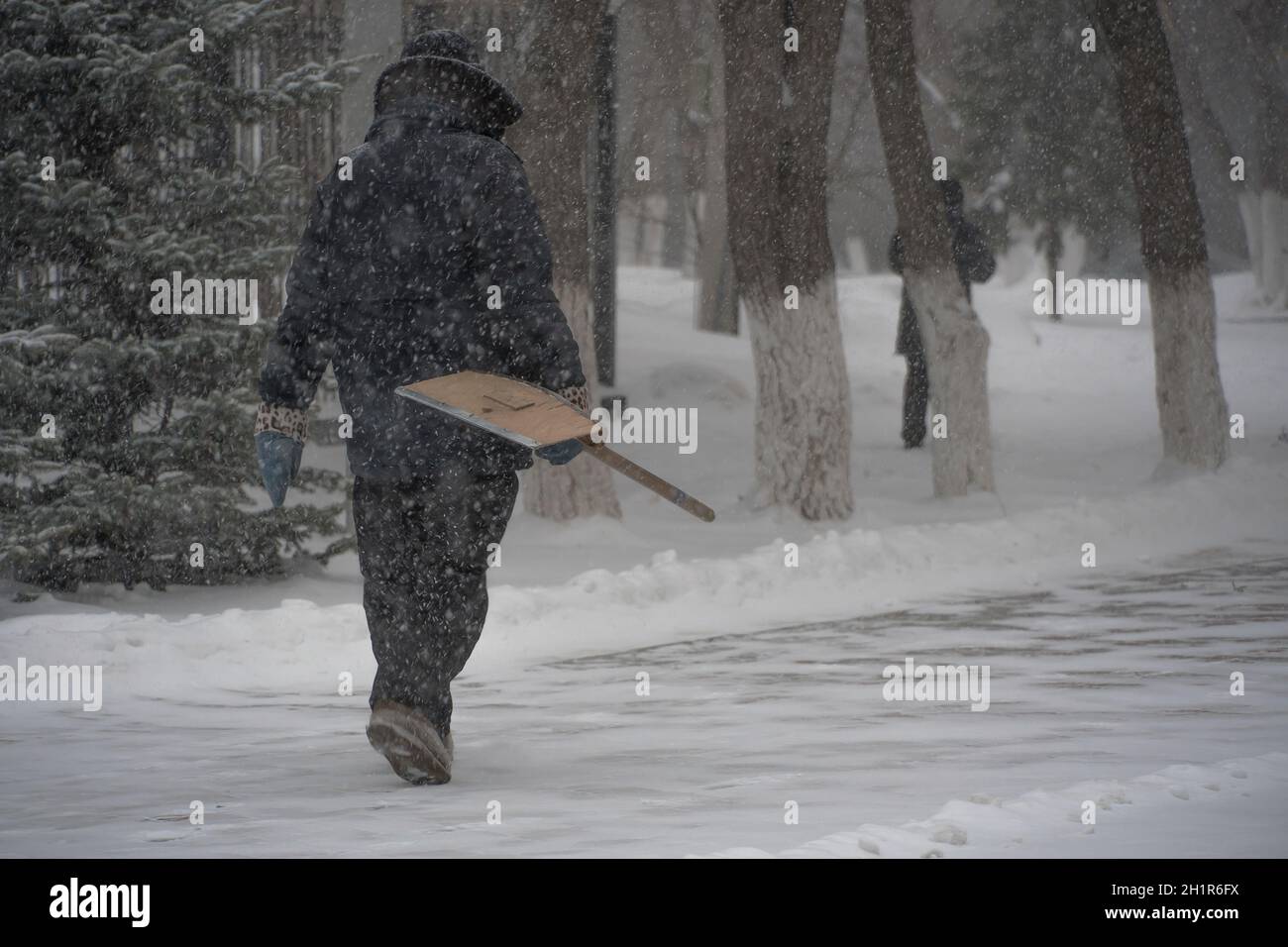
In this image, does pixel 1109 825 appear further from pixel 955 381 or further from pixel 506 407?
pixel 955 381

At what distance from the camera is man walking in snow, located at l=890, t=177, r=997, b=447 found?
1658 cm

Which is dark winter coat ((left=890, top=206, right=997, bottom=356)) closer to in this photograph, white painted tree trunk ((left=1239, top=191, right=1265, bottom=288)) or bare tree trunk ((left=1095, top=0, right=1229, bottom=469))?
bare tree trunk ((left=1095, top=0, right=1229, bottom=469))

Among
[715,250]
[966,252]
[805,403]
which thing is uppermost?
[715,250]

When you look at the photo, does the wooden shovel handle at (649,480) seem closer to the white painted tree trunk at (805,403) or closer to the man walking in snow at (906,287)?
the white painted tree trunk at (805,403)

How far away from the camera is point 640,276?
42.9m

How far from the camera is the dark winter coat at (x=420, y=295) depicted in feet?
16.9

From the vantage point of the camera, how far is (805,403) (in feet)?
43.2

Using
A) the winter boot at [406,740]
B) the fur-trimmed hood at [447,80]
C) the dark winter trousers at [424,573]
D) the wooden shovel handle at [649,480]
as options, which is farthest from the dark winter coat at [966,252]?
the winter boot at [406,740]

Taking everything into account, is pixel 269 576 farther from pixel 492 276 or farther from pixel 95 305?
pixel 492 276

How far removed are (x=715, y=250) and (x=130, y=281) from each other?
19.7 m

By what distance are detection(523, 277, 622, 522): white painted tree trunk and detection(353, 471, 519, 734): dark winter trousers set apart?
7.31 meters

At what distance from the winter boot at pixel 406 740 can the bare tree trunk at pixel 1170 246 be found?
36.3ft

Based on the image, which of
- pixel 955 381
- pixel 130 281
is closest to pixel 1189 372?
pixel 955 381

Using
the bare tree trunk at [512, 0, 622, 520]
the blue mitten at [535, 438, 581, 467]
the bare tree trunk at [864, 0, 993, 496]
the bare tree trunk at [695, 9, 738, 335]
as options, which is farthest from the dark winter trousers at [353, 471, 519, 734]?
the bare tree trunk at [695, 9, 738, 335]
